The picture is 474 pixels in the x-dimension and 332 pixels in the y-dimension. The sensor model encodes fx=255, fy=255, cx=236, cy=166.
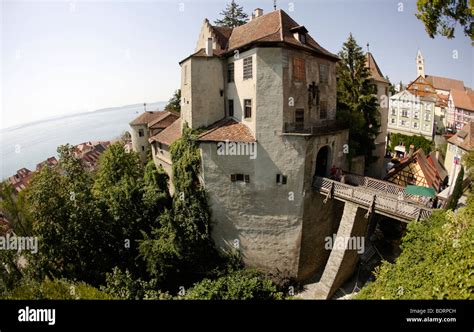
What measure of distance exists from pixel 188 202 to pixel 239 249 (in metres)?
5.44

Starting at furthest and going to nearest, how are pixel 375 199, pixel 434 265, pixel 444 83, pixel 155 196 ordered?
pixel 444 83 < pixel 155 196 < pixel 375 199 < pixel 434 265

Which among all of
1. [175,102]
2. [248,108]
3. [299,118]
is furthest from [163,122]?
[299,118]

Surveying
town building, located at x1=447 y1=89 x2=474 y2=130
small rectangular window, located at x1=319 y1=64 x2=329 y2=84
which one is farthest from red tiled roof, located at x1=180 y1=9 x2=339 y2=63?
town building, located at x1=447 y1=89 x2=474 y2=130

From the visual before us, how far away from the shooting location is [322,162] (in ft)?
66.7

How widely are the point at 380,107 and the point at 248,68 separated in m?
20.6

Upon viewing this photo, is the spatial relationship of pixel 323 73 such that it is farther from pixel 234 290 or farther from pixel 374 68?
pixel 234 290

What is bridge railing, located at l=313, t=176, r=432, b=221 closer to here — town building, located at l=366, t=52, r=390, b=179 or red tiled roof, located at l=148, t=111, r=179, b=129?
town building, located at l=366, t=52, r=390, b=179

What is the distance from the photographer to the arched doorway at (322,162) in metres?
20.1

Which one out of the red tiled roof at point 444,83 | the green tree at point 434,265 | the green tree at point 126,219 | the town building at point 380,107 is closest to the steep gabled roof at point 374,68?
the town building at point 380,107

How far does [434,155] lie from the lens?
123 ft

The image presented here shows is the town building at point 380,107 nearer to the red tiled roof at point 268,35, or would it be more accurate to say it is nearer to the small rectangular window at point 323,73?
the small rectangular window at point 323,73

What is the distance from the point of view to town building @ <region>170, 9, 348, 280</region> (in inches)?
685
